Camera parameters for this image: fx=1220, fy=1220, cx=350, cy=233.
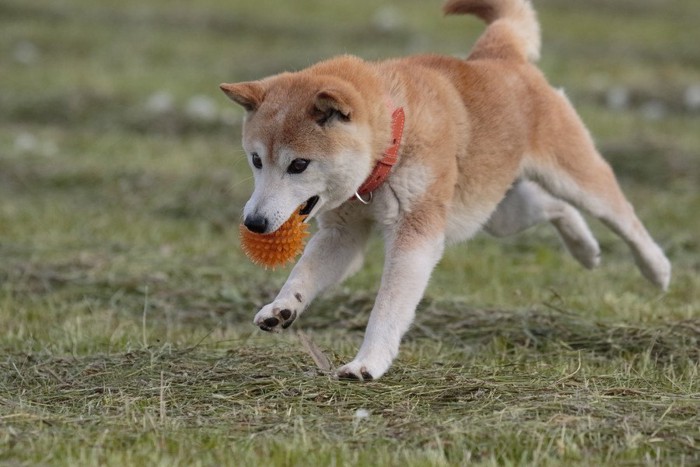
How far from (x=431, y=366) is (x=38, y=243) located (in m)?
4.13

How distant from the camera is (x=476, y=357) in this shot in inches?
241

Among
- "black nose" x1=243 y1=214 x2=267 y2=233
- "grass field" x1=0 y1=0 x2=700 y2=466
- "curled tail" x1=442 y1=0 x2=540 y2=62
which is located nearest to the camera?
"grass field" x1=0 y1=0 x2=700 y2=466

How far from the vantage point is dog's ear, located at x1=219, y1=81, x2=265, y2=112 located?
5.54m

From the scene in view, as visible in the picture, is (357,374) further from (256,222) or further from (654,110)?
(654,110)

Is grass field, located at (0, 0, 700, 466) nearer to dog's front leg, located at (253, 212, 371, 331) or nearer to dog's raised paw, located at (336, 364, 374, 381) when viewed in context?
dog's raised paw, located at (336, 364, 374, 381)

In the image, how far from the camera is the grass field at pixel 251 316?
4465 millimetres

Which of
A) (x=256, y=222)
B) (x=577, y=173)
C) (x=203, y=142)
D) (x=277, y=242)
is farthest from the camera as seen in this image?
(x=203, y=142)

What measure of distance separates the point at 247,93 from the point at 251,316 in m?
2.07

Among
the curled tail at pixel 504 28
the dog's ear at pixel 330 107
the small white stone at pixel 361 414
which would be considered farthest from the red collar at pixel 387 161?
the curled tail at pixel 504 28

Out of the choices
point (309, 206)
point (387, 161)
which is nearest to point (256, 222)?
point (309, 206)

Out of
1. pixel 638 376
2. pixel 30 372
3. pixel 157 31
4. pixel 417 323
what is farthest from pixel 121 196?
pixel 157 31

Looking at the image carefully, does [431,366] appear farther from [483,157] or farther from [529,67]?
[529,67]

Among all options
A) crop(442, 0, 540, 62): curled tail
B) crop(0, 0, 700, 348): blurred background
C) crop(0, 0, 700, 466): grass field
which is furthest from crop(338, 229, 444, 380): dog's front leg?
crop(442, 0, 540, 62): curled tail

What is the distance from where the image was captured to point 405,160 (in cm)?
577
